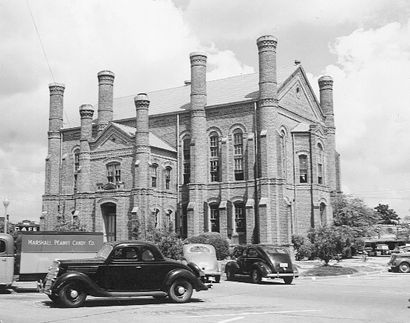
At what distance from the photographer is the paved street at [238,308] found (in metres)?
12.1

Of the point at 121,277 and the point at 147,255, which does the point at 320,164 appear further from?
the point at 121,277

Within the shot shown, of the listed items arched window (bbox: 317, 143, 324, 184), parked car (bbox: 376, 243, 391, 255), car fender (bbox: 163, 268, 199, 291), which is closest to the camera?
car fender (bbox: 163, 268, 199, 291)

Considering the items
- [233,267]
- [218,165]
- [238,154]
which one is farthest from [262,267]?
[218,165]

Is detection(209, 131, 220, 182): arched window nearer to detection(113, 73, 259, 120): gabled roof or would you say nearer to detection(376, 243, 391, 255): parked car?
detection(113, 73, 259, 120): gabled roof

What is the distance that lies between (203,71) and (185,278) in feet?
102

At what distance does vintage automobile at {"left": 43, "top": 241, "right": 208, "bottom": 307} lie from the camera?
13.9m

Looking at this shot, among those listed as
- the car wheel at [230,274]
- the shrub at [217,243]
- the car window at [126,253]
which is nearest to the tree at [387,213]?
the shrub at [217,243]

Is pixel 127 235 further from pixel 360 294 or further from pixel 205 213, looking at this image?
pixel 360 294

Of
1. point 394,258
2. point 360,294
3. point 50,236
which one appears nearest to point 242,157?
point 394,258

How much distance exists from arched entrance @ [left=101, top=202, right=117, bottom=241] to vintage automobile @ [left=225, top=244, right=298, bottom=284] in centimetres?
2258

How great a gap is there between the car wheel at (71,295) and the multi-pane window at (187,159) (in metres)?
31.8

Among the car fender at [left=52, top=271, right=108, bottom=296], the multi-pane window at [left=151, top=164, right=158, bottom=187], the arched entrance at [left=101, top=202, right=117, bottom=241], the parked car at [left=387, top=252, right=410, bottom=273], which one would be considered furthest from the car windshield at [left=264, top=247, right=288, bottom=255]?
the arched entrance at [left=101, top=202, right=117, bottom=241]

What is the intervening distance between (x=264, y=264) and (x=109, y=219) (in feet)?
81.3

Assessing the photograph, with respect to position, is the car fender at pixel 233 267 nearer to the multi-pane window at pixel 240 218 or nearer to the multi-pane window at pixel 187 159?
the multi-pane window at pixel 240 218
